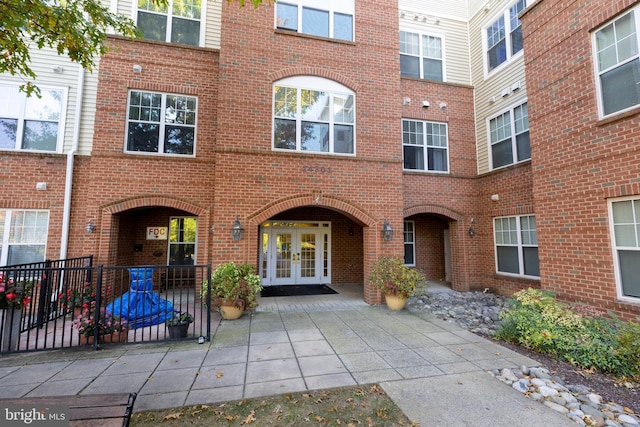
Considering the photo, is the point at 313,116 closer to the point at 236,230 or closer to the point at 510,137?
the point at 236,230

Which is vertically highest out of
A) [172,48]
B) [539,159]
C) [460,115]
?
[172,48]

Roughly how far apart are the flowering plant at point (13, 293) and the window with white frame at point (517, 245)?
11168 millimetres

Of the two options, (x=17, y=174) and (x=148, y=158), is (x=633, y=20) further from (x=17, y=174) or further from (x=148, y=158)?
(x=17, y=174)

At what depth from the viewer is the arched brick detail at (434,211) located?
9.58 m

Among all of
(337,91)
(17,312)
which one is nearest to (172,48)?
(337,91)

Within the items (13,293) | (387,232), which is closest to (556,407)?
(387,232)

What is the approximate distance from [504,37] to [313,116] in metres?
7.17

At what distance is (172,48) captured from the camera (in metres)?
7.99

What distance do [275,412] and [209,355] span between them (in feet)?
6.06

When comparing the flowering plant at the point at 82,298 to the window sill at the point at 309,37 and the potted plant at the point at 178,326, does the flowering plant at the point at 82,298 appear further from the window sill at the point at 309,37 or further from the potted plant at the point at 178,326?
the window sill at the point at 309,37

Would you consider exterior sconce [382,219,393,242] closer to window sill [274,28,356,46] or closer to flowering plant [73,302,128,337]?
window sill [274,28,356,46]

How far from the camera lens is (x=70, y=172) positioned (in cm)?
746

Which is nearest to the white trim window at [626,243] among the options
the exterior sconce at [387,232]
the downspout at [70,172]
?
the exterior sconce at [387,232]

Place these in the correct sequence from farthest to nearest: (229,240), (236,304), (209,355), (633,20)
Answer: (229,240) → (236,304) → (633,20) → (209,355)
